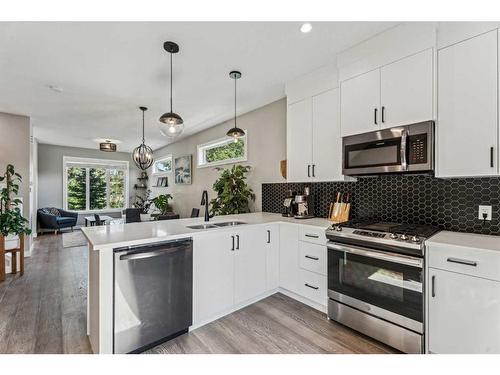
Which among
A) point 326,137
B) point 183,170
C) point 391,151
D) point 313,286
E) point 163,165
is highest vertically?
point 163,165

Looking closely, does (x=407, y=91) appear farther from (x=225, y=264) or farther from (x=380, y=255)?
(x=225, y=264)

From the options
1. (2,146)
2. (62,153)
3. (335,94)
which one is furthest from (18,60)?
(62,153)

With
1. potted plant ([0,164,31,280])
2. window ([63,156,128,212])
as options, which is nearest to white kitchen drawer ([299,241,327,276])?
potted plant ([0,164,31,280])

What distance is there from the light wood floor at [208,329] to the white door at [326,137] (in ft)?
4.80

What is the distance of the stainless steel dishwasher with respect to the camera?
169 centimetres

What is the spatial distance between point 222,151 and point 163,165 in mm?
3517

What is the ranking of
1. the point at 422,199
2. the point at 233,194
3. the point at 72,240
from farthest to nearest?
the point at 72,240
the point at 233,194
the point at 422,199

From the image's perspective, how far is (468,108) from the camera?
175 cm

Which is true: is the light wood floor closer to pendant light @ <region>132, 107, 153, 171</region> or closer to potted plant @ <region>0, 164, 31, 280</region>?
potted plant @ <region>0, 164, 31, 280</region>

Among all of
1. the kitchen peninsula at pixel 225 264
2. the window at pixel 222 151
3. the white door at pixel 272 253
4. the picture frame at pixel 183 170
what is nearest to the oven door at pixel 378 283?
the kitchen peninsula at pixel 225 264

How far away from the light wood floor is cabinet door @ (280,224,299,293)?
0.62 ft

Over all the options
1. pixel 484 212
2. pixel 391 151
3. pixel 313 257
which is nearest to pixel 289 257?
pixel 313 257
